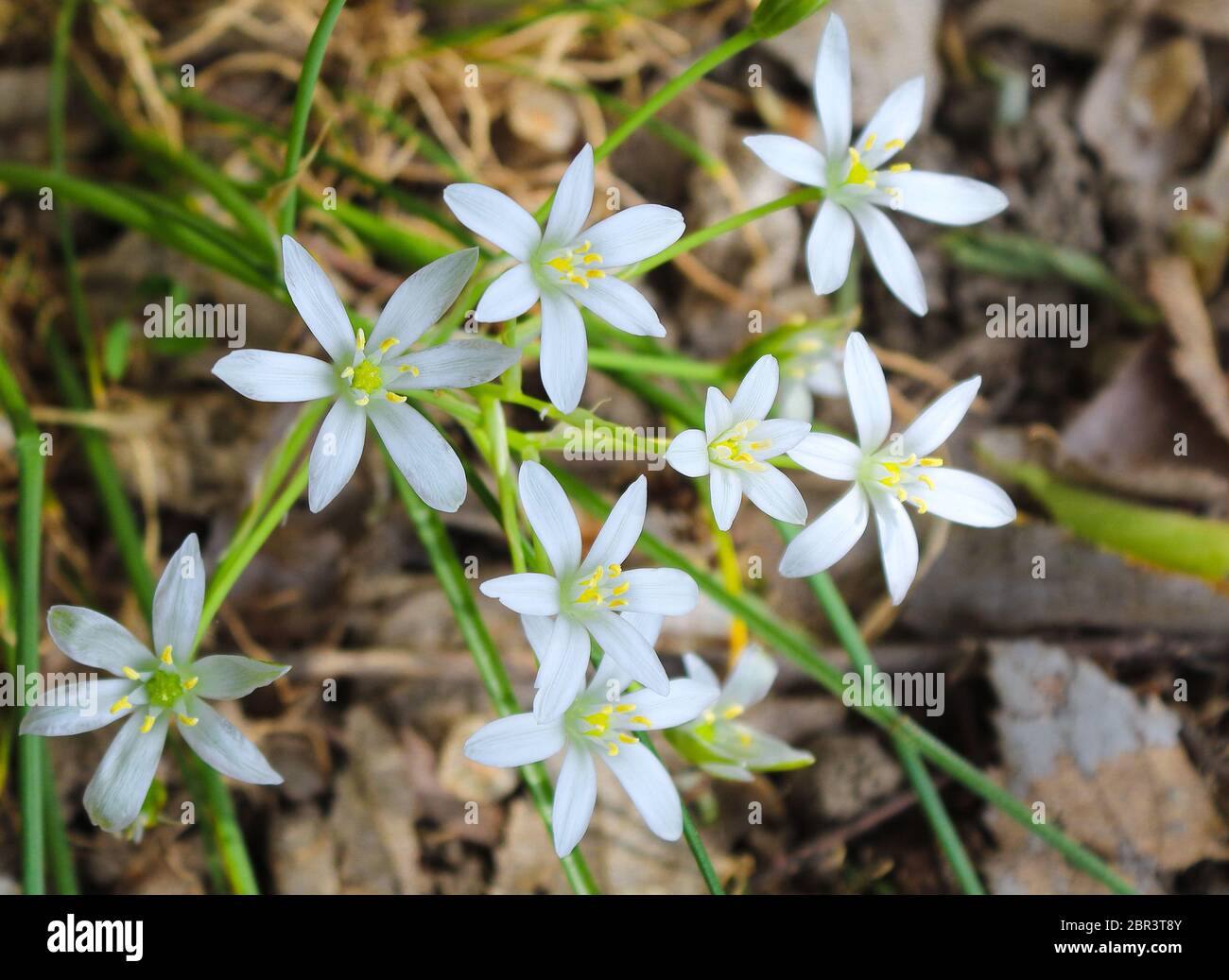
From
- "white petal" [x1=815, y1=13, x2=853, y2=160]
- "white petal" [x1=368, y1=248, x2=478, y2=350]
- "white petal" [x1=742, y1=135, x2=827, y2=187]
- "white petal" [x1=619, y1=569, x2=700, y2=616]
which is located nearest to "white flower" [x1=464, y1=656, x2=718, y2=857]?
"white petal" [x1=619, y1=569, x2=700, y2=616]

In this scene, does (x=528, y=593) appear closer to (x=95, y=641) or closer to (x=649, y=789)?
(x=649, y=789)

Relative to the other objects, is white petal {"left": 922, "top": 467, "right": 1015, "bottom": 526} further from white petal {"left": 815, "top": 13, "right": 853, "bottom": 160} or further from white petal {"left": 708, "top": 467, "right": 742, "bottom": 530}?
white petal {"left": 815, "top": 13, "right": 853, "bottom": 160}

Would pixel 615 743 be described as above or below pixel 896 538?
below

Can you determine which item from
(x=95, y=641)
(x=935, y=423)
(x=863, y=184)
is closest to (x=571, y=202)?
(x=863, y=184)

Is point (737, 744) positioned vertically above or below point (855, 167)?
below

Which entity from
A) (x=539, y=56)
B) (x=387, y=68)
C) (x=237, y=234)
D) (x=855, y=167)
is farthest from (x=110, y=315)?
(x=855, y=167)

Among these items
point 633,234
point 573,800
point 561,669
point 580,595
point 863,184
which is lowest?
point 573,800
